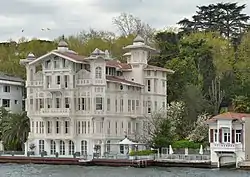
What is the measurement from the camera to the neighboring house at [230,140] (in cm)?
5138

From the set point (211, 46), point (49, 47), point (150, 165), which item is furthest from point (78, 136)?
point (49, 47)

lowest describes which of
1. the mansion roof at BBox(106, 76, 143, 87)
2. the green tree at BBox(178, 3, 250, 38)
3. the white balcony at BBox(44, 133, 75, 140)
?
the white balcony at BBox(44, 133, 75, 140)

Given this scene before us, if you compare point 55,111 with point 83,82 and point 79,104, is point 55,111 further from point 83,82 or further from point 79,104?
point 83,82

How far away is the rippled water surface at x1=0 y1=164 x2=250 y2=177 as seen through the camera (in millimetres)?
45969

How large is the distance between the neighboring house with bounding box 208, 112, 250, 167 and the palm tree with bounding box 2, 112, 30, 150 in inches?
807

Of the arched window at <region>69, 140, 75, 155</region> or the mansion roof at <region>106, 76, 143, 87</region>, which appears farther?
the mansion roof at <region>106, 76, 143, 87</region>

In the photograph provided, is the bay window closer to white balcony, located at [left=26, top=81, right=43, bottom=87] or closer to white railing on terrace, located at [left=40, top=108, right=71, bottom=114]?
white railing on terrace, located at [left=40, top=108, right=71, bottom=114]

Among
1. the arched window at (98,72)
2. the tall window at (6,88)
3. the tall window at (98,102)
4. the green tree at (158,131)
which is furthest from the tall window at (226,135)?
the tall window at (6,88)

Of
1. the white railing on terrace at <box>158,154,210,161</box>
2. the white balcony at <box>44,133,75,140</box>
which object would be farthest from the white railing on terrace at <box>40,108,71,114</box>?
the white railing on terrace at <box>158,154,210,161</box>

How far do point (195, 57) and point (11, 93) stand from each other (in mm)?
20599

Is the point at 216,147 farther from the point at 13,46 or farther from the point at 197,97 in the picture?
the point at 13,46

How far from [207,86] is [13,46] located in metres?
28.0

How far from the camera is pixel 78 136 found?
6153 cm

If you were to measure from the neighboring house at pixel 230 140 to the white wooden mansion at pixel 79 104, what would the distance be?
11525mm
